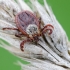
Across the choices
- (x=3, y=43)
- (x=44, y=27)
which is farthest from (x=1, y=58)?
(x=44, y=27)

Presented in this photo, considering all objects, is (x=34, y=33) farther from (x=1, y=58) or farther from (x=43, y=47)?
(x=1, y=58)
